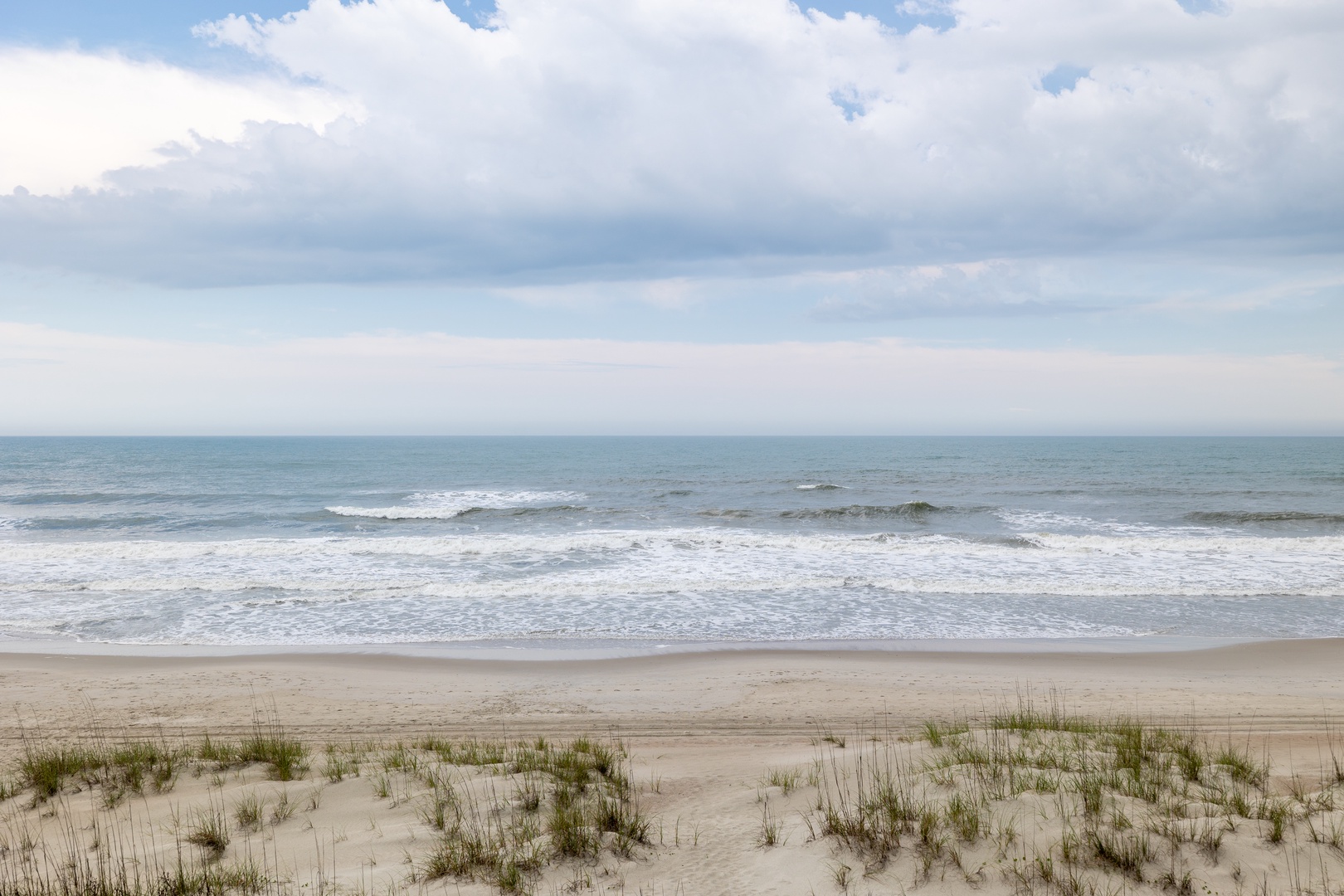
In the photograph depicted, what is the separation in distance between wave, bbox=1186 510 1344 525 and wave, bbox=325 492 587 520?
26374 mm

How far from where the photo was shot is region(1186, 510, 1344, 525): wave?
1141 inches

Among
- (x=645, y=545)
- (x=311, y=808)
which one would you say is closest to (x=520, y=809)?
(x=311, y=808)

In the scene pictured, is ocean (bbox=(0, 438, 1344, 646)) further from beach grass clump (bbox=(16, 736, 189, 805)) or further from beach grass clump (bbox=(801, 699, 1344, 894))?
beach grass clump (bbox=(801, 699, 1344, 894))

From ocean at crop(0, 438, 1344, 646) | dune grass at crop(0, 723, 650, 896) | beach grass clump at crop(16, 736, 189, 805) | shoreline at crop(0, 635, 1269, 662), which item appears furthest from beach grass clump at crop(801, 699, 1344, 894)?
ocean at crop(0, 438, 1344, 646)

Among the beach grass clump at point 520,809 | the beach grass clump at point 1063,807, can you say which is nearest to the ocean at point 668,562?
the beach grass clump at point 520,809

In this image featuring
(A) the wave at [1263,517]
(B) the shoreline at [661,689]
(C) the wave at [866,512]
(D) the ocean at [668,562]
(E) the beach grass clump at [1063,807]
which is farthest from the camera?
(C) the wave at [866,512]

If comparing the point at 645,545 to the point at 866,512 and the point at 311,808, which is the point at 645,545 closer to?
the point at 866,512

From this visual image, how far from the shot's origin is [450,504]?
1484 inches

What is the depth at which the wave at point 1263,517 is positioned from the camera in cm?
2897

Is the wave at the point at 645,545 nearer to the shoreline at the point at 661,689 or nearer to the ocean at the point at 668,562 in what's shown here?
the ocean at the point at 668,562

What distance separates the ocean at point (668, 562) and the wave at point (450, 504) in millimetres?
265

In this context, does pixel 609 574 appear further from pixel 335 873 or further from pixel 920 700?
pixel 335 873

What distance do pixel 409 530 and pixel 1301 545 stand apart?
2957 cm

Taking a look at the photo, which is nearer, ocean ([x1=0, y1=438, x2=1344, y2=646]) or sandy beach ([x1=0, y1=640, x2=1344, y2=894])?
sandy beach ([x1=0, y1=640, x2=1344, y2=894])
